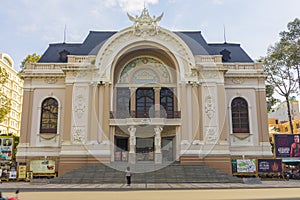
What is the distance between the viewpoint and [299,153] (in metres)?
26.4

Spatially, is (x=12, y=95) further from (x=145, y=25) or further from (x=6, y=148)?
(x=145, y=25)

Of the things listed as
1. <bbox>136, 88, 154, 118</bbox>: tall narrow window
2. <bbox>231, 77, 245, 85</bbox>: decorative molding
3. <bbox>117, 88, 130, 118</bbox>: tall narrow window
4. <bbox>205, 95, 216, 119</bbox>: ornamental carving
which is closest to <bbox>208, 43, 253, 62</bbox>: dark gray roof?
<bbox>231, 77, 245, 85</bbox>: decorative molding

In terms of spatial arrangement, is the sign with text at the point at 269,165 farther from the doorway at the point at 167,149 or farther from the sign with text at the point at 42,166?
the sign with text at the point at 42,166

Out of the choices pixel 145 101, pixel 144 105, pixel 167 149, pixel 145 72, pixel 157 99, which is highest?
pixel 145 72

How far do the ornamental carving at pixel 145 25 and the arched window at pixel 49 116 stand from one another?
33.0 ft

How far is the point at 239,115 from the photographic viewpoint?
1106 inches

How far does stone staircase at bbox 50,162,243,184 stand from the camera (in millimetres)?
21125

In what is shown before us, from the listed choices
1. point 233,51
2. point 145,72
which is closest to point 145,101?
point 145,72

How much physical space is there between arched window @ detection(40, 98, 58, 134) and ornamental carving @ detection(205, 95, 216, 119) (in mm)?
13596

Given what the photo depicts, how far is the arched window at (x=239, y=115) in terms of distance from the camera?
27531 millimetres

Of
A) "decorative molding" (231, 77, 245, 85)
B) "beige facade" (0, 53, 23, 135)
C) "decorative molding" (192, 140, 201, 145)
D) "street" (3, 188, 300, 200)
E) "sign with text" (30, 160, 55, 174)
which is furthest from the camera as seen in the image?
"beige facade" (0, 53, 23, 135)

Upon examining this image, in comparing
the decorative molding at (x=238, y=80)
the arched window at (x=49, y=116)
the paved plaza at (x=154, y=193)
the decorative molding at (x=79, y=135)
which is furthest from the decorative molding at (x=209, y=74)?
the arched window at (x=49, y=116)

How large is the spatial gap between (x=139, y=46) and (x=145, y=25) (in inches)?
77.4

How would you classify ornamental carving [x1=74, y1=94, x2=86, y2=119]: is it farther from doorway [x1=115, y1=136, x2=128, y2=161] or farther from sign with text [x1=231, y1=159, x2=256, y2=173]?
sign with text [x1=231, y1=159, x2=256, y2=173]
